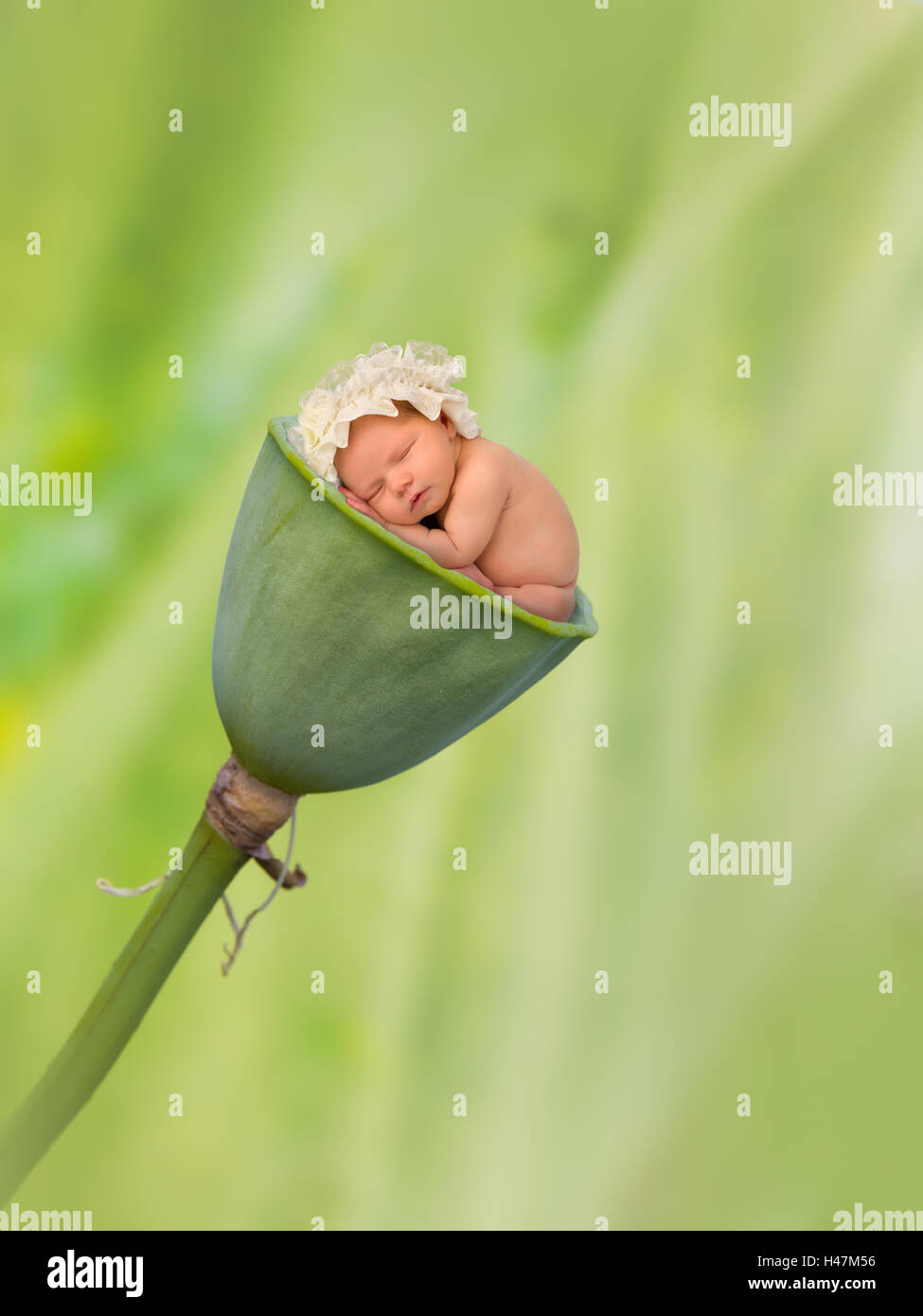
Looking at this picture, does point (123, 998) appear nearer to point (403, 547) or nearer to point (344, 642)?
point (344, 642)

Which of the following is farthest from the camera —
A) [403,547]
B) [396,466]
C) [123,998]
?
[123,998]

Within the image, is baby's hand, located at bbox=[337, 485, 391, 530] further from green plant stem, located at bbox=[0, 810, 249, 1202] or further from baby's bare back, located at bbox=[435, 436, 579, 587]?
green plant stem, located at bbox=[0, 810, 249, 1202]

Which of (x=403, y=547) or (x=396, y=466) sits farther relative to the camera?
(x=396, y=466)

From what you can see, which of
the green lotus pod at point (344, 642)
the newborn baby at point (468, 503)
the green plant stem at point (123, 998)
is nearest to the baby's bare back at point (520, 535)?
the newborn baby at point (468, 503)

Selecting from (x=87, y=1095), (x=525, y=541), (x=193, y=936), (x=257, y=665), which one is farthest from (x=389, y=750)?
(x=87, y=1095)

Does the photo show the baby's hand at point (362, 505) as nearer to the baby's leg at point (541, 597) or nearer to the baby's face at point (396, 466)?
the baby's face at point (396, 466)

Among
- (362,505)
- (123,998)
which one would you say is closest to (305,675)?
(362,505)
